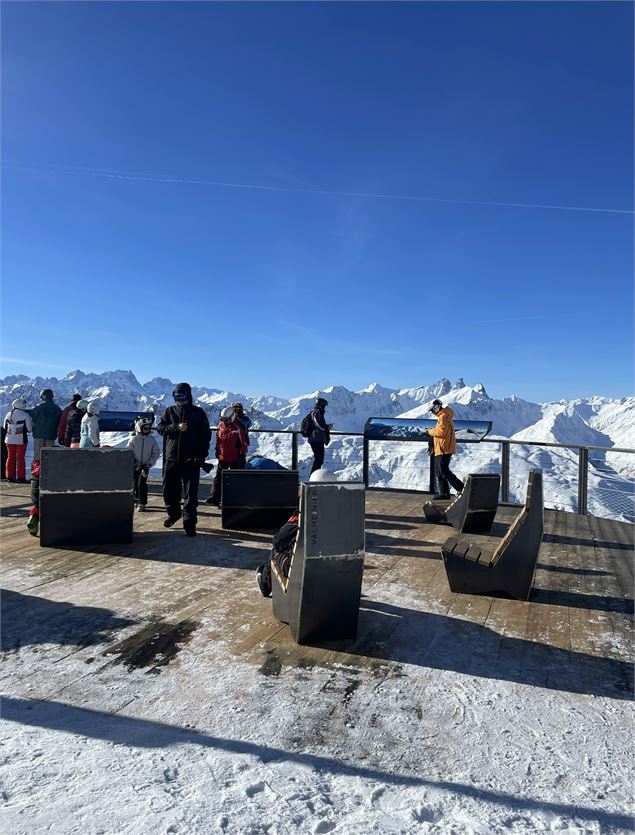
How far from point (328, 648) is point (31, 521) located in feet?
16.4

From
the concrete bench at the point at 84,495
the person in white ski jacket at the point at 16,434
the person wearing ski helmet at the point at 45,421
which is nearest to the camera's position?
the concrete bench at the point at 84,495

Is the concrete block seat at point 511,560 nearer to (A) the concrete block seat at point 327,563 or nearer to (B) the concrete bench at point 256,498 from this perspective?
(A) the concrete block seat at point 327,563

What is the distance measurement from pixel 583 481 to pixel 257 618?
786 centimetres

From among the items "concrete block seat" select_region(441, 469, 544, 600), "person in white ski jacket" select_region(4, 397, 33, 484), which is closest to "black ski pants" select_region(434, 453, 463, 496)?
"concrete block seat" select_region(441, 469, 544, 600)

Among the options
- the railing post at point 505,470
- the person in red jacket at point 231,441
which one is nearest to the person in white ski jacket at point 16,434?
the person in red jacket at point 231,441

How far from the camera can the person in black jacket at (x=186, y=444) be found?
741 centimetres

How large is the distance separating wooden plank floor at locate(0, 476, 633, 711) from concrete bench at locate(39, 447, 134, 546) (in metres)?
0.23

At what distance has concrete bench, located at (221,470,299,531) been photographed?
8.02m

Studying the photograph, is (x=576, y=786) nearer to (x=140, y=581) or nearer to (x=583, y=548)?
(x=140, y=581)

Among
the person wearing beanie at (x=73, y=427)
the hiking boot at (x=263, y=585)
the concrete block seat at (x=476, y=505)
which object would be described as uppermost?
the person wearing beanie at (x=73, y=427)

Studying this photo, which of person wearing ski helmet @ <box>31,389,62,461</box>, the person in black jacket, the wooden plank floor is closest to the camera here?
the wooden plank floor

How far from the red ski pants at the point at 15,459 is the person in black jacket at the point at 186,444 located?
695 centimetres

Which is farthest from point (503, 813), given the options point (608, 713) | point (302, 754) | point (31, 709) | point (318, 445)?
point (318, 445)

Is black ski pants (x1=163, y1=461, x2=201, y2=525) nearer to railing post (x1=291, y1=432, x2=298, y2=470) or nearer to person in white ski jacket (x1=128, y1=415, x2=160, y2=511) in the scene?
person in white ski jacket (x1=128, y1=415, x2=160, y2=511)
